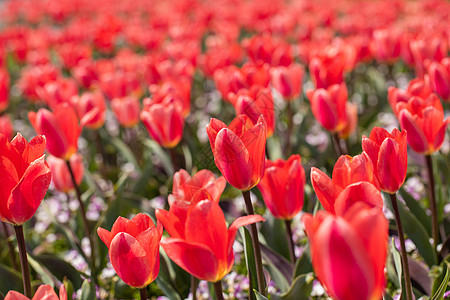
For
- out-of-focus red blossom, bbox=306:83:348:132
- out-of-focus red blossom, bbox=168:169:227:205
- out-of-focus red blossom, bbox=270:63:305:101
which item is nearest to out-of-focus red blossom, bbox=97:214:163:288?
out-of-focus red blossom, bbox=168:169:227:205

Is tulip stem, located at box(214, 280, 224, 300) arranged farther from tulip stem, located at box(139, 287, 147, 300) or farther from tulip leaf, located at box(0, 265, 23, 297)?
tulip leaf, located at box(0, 265, 23, 297)

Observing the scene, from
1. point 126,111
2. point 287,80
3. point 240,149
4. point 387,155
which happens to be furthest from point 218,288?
point 126,111

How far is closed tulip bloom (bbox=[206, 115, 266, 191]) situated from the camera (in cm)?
140

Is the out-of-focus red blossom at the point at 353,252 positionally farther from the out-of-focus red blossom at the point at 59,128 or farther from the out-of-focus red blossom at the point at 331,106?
the out-of-focus red blossom at the point at 59,128

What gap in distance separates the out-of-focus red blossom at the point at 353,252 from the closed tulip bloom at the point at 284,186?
0.78 meters

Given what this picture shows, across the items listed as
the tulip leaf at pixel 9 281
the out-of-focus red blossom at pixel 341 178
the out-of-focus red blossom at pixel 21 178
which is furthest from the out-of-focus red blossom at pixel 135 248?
the tulip leaf at pixel 9 281

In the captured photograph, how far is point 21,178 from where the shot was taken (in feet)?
4.68

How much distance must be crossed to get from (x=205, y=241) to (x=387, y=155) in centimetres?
60

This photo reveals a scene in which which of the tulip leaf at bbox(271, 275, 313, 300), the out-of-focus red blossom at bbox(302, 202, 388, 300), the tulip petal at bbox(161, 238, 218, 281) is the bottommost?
the tulip leaf at bbox(271, 275, 313, 300)

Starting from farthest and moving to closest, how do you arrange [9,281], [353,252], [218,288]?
[9,281], [218,288], [353,252]

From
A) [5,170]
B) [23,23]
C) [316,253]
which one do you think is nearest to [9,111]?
[5,170]

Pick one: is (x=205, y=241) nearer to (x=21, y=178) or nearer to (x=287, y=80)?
(x=21, y=178)

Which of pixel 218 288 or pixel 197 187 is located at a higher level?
pixel 197 187

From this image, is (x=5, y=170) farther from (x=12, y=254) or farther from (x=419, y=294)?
(x=419, y=294)
